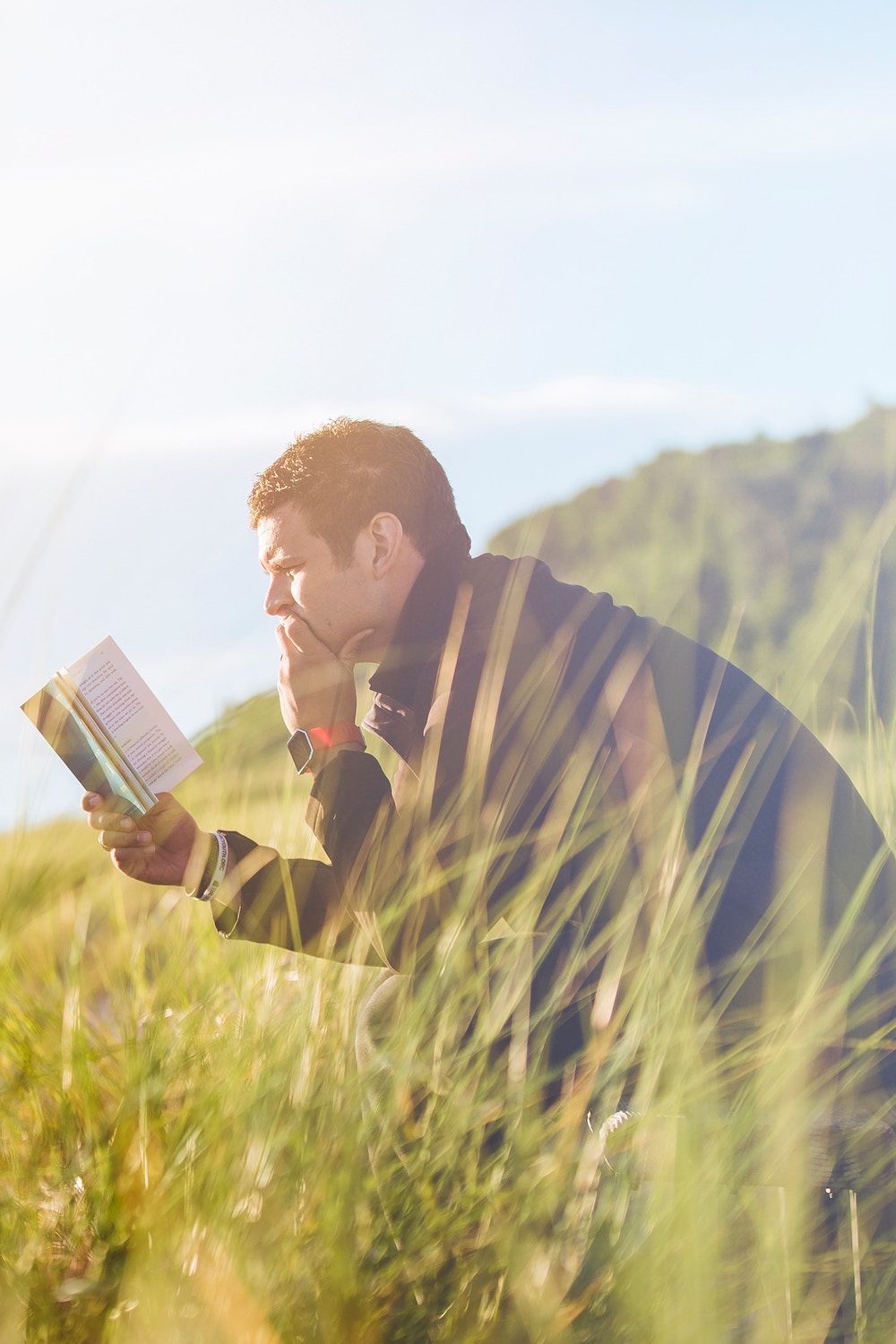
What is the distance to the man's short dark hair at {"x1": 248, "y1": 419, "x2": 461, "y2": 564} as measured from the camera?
112 inches

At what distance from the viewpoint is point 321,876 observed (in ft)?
7.82

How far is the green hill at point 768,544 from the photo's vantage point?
1.83 m

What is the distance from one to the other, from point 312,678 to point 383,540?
0.35m

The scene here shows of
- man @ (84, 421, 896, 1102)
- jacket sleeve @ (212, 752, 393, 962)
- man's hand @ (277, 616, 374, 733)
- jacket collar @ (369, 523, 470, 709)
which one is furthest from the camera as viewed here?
man's hand @ (277, 616, 374, 733)

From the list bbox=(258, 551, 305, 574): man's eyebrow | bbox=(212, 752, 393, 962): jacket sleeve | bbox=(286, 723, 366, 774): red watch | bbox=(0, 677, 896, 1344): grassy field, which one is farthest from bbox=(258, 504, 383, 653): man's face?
bbox=(0, 677, 896, 1344): grassy field

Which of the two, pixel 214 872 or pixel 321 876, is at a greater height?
pixel 214 872

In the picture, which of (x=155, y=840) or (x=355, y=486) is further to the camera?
(x=355, y=486)

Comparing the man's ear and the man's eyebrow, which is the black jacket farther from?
the man's eyebrow

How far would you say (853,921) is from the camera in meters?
1.99

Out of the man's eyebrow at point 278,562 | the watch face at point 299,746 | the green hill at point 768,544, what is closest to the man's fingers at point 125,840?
the watch face at point 299,746

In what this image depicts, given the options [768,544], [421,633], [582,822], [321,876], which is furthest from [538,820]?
[768,544]

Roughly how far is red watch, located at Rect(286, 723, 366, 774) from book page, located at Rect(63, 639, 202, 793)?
15.0 inches

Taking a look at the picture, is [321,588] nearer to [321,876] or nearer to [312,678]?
[312,678]

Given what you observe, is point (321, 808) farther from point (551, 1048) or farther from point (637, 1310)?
point (637, 1310)
